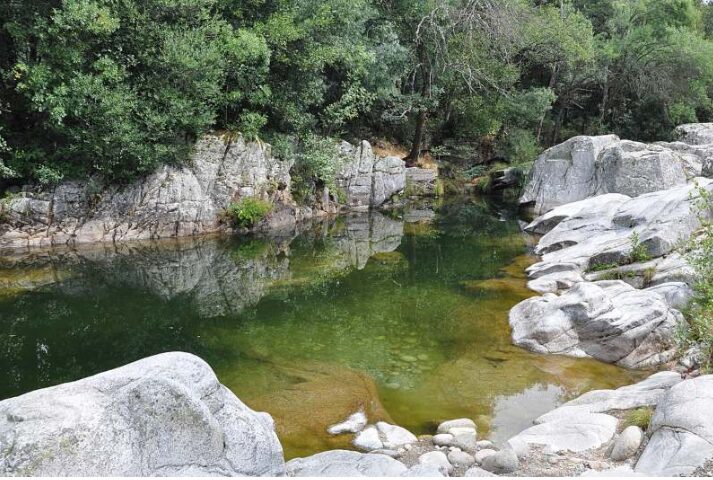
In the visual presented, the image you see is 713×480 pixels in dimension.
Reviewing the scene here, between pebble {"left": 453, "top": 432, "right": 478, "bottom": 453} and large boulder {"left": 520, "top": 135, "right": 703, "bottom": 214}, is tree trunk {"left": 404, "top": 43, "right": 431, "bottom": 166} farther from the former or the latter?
pebble {"left": 453, "top": 432, "right": 478, "bottom": 453}

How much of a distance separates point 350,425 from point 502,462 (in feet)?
7.75

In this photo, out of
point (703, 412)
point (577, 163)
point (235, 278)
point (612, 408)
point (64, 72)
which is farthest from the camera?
point (577, 163)

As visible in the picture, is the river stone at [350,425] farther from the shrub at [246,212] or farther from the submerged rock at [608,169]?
the submerged rock at [608,169]

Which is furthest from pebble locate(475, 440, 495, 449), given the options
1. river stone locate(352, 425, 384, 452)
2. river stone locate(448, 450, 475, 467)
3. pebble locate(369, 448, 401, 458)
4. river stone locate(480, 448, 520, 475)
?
river stone locate(352, 425, 384, 452)

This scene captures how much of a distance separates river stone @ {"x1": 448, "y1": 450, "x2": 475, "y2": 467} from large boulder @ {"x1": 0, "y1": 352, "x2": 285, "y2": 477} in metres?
2.19

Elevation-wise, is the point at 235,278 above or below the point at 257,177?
below

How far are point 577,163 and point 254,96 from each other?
15.3m

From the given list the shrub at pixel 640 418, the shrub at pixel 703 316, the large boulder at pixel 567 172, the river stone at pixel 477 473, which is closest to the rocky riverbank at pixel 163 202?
the large boulder at pixel 567 172

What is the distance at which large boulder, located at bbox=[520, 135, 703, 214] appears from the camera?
23031 millimetres

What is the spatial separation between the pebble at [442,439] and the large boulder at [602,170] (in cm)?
1944

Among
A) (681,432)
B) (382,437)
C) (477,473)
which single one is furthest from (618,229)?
(477,473)

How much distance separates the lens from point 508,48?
30.9 metres

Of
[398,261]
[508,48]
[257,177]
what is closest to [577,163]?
[508,48]

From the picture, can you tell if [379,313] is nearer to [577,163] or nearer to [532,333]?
[532,333]
